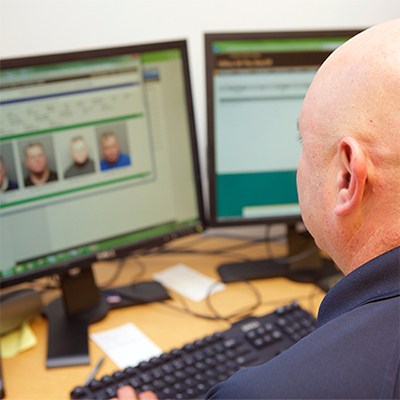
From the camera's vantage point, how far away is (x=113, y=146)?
1.00 m

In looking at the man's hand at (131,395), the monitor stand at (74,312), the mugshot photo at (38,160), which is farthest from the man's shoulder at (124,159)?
the man's hand at (131,395)

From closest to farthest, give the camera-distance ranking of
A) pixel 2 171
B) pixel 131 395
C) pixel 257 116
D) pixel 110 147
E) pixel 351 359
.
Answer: pixel 351 359 → pixel 131 395 → pixel 2 171 → pixel 110 147 → pixel 257 116

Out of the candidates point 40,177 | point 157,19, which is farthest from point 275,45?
point 40,177

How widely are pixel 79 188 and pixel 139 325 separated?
309 mm

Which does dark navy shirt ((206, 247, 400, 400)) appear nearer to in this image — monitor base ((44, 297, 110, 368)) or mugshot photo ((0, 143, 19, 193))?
monitor base ((44, 297, 110, 368))

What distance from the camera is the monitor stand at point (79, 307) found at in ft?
2.98

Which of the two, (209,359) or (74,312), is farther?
(74,312)

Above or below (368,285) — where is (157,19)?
above

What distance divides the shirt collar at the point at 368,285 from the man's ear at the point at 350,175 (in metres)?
0.07

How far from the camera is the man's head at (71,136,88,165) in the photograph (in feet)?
3.12

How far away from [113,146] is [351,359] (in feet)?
2.23

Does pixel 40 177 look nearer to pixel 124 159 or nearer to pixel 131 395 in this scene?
pixel 124 159

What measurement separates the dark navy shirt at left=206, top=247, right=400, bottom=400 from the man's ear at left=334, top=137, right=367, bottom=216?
73 millimetres

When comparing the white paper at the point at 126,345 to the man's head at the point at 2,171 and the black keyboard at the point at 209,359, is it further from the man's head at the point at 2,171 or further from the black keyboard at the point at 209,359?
the man's head at the point at 2,171
